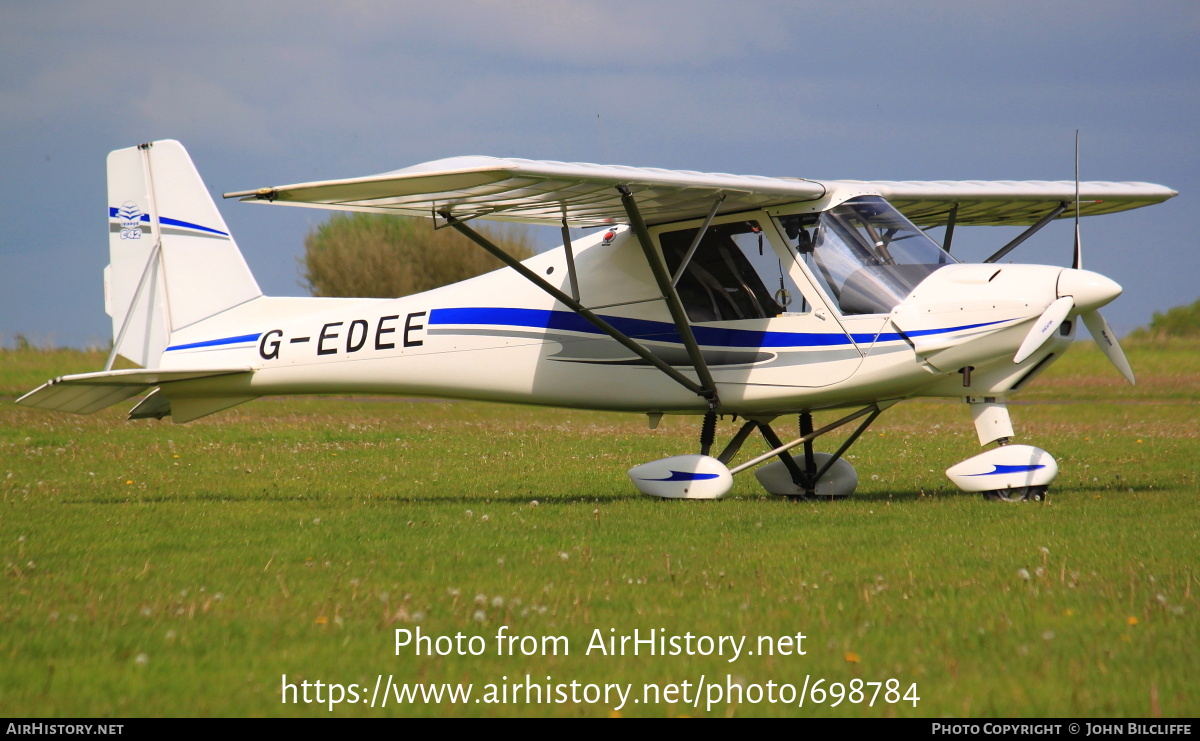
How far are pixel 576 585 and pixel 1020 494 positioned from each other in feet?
16.5

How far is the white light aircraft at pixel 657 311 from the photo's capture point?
9453mm

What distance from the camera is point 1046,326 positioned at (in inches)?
352

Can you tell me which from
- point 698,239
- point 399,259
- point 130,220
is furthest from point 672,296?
point 399,259

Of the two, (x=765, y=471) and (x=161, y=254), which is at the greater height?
(x=161, y=254)

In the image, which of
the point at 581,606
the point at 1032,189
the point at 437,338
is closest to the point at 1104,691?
the point at 581,606

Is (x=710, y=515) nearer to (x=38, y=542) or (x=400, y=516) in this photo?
(x=400, y=516)

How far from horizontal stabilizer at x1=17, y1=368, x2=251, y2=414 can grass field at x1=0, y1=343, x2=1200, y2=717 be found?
3.07 feet

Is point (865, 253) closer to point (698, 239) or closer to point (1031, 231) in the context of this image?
point (698, 239)

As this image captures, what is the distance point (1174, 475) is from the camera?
12.2 m

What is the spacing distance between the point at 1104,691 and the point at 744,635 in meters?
1.53

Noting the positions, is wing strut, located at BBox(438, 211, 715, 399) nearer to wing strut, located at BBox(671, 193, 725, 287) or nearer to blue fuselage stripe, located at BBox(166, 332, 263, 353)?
wing strut, located at BBox(671, 193, 725, 287)

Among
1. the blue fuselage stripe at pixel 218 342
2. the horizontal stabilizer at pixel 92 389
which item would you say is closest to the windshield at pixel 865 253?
the blue fuselage stripe at pixel 218 342

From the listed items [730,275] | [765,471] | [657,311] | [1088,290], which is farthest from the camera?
[765,471]

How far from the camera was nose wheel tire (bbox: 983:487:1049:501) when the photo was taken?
376 inches
